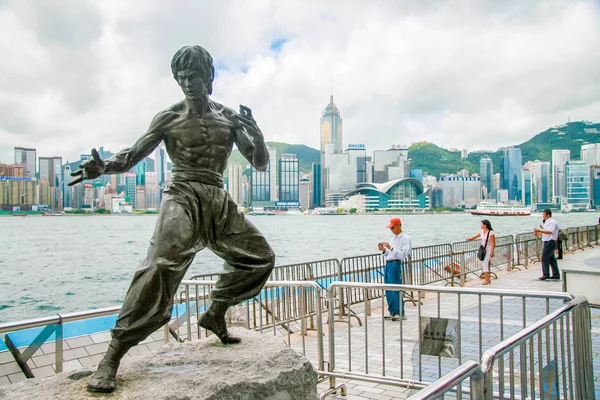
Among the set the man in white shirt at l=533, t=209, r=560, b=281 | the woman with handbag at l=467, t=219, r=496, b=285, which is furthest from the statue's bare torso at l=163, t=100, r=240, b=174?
the man in white shirt at l=533, t=209, r=560, b=281

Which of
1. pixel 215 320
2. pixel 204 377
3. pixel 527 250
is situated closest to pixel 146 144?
pixel 215 320

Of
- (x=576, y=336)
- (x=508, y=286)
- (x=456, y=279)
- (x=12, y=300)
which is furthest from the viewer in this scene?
(x=12, y=300)

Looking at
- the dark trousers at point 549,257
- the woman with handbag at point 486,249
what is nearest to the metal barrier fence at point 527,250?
the dark trousers at point 549,257

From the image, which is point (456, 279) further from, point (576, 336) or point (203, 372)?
point (203, 372)

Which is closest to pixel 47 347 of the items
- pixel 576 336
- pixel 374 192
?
pixel 576 336

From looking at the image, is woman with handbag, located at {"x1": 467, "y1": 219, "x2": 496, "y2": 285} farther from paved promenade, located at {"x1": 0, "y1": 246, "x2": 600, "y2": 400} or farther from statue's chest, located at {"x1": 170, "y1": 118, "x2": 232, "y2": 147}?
statue's chest, located at {"x1": 170, "y1": 118, "x2": 232, "y2": 147}

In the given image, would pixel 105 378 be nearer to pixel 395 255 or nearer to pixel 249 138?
pixel 249 138

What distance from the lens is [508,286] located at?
1255 cm

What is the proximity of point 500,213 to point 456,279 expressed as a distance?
94.8 metres

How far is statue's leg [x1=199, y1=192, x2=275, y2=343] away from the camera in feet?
13.3

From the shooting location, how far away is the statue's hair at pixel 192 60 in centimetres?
383

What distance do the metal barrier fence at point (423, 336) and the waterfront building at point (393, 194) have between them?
98.1 metres

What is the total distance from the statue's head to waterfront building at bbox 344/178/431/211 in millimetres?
104533

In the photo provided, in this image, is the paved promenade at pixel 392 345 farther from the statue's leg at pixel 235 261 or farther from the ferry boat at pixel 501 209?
the ferry boat at pixel 501 209
